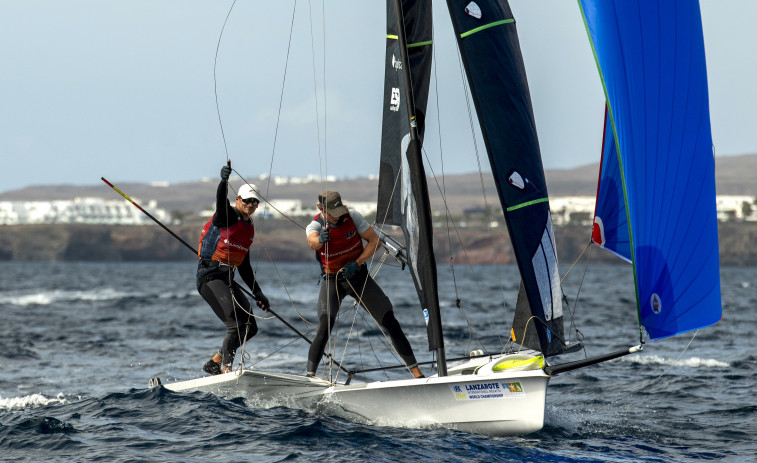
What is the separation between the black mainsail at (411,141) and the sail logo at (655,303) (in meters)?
1.77

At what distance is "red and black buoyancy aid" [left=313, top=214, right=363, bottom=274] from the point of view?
26.1ft

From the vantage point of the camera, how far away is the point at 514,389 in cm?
690

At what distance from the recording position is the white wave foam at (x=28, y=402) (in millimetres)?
9045

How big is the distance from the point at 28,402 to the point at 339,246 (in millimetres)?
3922

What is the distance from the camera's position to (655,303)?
6574 mm

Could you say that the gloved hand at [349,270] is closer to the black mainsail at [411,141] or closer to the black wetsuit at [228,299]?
the black mainsail at [411,141]

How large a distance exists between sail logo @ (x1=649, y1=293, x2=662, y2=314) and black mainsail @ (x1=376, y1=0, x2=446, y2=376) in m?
1.77

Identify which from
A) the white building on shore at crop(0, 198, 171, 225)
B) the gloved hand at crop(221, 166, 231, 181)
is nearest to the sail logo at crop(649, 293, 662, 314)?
the gloved hand at crop(221, 166, 231, 181)

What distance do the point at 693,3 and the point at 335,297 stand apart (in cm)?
383

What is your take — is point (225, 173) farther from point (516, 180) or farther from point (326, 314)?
point (516, 180)

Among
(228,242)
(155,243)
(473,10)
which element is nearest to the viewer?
(473,10)

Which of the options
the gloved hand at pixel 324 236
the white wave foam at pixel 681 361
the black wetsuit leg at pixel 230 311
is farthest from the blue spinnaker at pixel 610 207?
the white wave foam at pixel 681 361

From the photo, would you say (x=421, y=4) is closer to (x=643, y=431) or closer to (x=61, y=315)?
(x=643, y=431)

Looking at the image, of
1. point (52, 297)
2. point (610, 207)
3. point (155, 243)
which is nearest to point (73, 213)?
point (155, 243)
